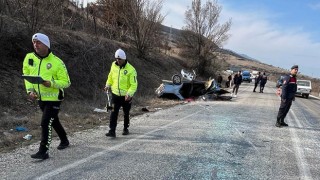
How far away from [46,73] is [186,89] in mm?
16125

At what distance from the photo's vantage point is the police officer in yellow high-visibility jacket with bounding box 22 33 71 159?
19.1 feet

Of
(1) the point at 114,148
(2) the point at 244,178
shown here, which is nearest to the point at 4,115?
(1) the point at 114,148

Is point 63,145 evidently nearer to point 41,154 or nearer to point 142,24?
point 41,154

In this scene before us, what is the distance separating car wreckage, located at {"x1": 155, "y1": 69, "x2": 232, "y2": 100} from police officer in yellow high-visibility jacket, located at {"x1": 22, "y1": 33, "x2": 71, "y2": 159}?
1444cm

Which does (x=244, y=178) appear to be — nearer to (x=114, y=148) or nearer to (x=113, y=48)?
(x=114, y=148)

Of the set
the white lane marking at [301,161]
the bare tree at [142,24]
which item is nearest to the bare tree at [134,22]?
the bare tree at [142,24]

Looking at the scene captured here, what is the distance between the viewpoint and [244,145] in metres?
7.82

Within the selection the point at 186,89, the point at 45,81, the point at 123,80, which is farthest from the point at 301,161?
the point at 186,89

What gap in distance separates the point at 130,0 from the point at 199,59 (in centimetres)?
1998

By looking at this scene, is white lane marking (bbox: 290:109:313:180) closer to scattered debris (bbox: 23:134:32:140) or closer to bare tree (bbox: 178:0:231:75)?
scattered debris (bbox: 23:134:32:140)

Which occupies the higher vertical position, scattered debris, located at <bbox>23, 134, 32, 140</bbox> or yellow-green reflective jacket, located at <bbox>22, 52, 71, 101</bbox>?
yellow-green reflective jacket, located at <bbox>22, 52, 71, 101</bbox>

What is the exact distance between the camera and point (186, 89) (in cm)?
2164

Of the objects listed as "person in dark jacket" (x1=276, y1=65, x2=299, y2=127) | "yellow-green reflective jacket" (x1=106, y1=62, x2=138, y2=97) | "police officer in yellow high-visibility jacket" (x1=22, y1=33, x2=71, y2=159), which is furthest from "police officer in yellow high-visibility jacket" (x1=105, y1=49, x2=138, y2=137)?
"person in dark jacket" (x1=276, y1=65, x2=299, y2=127)

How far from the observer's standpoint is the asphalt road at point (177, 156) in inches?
212
